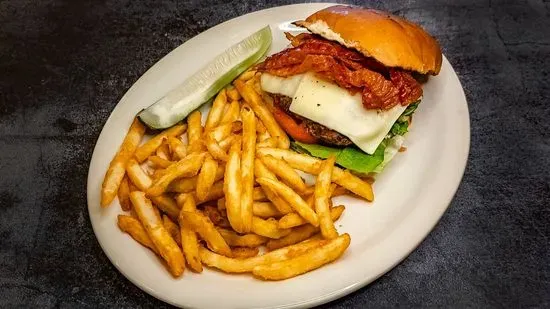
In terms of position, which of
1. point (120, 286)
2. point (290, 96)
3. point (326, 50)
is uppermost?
point (326, 50)

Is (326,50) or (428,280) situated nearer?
(428,280)

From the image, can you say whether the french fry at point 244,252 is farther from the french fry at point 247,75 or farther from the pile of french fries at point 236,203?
the french fry at point 247,75

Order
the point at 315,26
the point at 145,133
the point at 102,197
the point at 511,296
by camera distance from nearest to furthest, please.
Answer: the point at 511,296 < the point at 102,197 < the point at 315,26 < the point at 145,133

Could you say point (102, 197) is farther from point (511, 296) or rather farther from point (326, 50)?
point (511, 296)

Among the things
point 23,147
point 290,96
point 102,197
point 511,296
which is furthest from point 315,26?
point 23,147

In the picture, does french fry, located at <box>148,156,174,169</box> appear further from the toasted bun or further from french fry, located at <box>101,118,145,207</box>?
the toasted bun

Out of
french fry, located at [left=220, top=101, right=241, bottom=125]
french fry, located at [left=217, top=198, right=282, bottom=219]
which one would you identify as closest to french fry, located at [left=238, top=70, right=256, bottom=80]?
french fry, located at [left=220, top=101, right=241, bottom=125]

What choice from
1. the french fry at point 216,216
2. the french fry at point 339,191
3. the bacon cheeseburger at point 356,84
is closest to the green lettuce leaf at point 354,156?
the bacon cheeseburger at point 356,84
